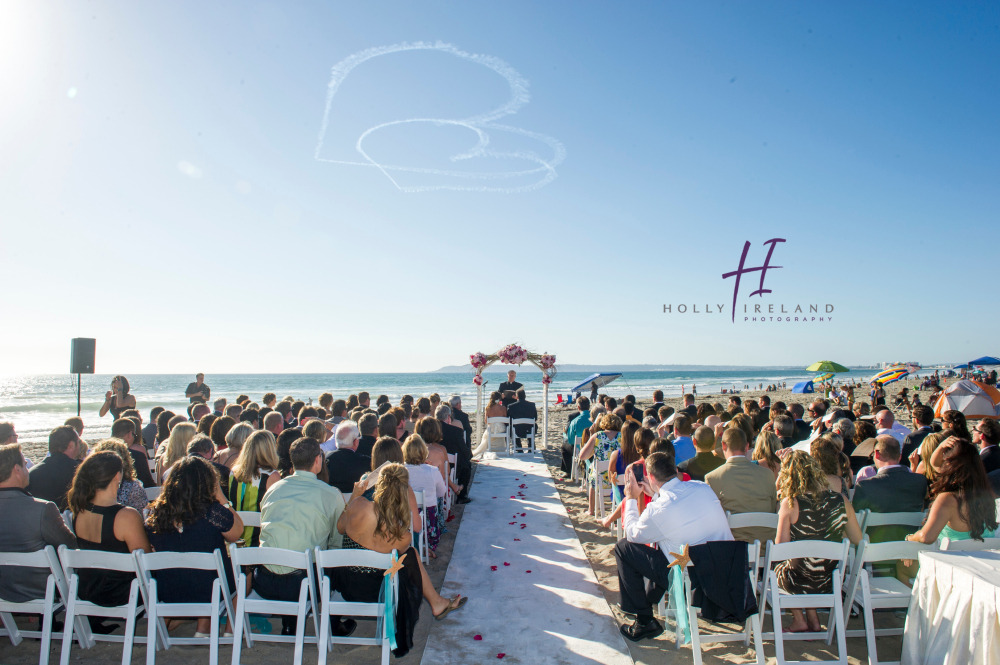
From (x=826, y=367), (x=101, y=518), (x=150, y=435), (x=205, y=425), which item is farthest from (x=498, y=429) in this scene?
(x=826, y=367)

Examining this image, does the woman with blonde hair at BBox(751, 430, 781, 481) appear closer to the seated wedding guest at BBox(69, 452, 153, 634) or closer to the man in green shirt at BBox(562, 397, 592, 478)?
the man in green shirt at BBox(562, 397, 592, 478)

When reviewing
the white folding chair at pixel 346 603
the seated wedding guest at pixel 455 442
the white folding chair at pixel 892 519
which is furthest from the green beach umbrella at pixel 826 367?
the white folding chair at pixel 346 603

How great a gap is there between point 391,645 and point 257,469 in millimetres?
1787

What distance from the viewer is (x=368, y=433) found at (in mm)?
5348

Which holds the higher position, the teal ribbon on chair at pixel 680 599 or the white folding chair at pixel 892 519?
the white folding chair at pixel 892 519

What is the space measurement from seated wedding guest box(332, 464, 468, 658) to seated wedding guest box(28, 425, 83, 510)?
7.54ft

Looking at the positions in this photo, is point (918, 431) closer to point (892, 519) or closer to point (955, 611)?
point (892, 519)

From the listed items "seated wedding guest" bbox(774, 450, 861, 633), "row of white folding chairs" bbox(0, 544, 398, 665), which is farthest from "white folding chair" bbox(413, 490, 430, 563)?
"seated wedding guest" bbox(774, 450, 861, 633)

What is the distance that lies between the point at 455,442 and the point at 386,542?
381 centimetres

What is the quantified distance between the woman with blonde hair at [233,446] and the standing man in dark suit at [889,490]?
4880 mm

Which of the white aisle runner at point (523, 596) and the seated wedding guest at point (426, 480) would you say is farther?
the seated wedding guest at point (426, 480)

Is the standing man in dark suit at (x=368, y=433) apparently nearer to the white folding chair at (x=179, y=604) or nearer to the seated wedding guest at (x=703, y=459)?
the white folding chair at (x=179, y=604)

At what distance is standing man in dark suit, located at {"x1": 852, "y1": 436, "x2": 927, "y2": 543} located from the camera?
143 inches

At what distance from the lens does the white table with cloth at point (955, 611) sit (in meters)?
2.36
